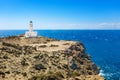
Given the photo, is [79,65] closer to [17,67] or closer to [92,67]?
[92,67]

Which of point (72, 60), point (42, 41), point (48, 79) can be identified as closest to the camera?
point (48, 79)

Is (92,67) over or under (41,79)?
under

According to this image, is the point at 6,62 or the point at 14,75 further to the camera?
the point at 6,62

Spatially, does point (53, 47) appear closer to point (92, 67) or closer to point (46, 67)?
point (92, 67)

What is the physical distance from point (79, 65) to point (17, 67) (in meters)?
23.9

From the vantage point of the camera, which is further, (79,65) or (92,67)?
(92,67)

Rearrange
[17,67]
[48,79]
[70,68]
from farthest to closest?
[70,68]
[17,67]
[48,79]

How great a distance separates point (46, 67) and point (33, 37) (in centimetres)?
4767

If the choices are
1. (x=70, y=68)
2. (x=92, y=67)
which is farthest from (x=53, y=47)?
(x=70, y=68)

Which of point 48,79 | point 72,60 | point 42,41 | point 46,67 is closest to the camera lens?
point 48,79

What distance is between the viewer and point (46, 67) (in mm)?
50469

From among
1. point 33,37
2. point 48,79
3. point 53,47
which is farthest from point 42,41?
point 48,79

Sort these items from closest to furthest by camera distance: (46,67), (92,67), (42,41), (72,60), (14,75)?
(14,75) → (46,67) → (72,60) → (92,67) → (42,41)

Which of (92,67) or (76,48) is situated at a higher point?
(76,48)
